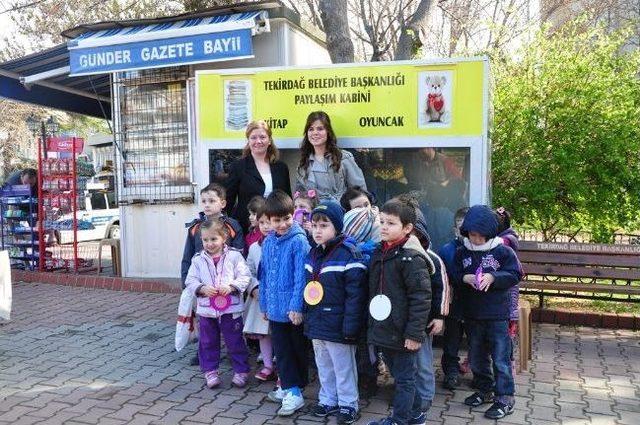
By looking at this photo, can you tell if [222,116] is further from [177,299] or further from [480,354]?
[480,354]

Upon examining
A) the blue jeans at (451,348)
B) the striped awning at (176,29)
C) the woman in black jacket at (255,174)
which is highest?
the striped awning at (176,29)

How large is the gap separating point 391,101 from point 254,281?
1905 mm

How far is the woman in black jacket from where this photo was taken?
16.3 ft

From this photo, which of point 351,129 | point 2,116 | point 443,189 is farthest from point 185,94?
point 2,116

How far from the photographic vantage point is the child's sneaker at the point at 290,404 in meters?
3.81

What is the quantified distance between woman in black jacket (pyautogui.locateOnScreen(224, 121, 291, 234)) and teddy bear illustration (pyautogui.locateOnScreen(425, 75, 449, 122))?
131cm

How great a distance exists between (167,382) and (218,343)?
50 cm

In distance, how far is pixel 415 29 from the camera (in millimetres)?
9211

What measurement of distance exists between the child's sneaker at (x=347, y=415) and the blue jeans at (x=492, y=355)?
0.90 metres

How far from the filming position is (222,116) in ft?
18.2

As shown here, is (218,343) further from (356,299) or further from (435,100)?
(435,100)

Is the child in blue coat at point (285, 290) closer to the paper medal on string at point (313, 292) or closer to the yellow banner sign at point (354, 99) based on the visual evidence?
the paper medal on string at point (313, 292)

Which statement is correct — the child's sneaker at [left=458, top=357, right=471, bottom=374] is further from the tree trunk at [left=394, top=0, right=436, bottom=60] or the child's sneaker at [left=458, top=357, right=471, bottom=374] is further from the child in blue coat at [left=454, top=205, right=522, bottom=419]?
the tree trunk at [left=394, top=0, right=436, bottom=60]

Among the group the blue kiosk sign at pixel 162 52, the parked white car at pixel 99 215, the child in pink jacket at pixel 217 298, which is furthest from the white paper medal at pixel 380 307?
the parked white car at pixel 99 215
